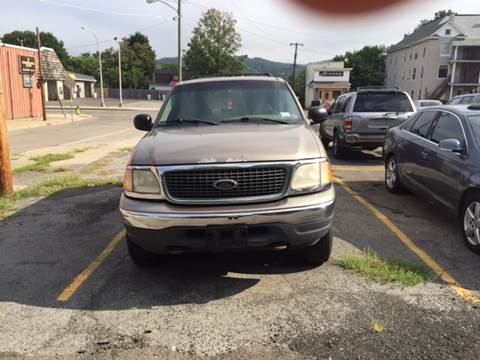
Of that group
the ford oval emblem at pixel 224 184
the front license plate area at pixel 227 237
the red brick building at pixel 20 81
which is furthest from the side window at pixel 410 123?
the red brick building at pixel 20 81

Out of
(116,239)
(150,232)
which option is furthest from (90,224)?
(150,232)

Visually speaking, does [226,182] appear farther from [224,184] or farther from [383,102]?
[383,102]

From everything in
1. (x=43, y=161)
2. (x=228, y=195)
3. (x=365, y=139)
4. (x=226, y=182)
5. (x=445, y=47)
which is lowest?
(x=43, y=161)

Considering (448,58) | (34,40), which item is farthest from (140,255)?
(34,40)

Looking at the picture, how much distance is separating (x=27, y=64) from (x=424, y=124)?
90.3 feet

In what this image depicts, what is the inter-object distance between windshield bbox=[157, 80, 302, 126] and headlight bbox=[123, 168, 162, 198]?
4.20 feet

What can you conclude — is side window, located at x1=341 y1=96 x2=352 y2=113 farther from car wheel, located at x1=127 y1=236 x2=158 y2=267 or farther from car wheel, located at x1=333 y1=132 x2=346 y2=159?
car wheel, located at x1=127 y1=236 x2=158 y2=267

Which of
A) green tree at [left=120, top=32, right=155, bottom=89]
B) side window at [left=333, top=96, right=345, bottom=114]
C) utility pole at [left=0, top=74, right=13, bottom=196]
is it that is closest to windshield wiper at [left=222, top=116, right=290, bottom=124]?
utility pole at [left=0, top=74, right=13, bottom=196]

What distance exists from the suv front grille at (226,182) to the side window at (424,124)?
142 inches

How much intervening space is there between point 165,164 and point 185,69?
270ft

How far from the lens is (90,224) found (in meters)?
6.02

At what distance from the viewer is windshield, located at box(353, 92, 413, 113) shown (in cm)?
1094

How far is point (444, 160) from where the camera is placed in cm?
549

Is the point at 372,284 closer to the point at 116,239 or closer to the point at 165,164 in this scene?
the point at 165,164
